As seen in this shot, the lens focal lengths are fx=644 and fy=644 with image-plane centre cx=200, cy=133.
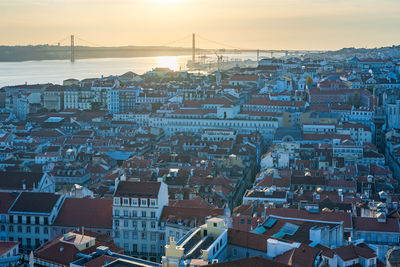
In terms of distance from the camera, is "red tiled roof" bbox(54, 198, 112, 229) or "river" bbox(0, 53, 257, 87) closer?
"red tiled roof" bbox(54, 198, 112, 229)

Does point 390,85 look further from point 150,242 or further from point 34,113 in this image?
point 150,242

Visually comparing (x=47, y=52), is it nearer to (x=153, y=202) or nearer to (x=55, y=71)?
(x=55, y=71)

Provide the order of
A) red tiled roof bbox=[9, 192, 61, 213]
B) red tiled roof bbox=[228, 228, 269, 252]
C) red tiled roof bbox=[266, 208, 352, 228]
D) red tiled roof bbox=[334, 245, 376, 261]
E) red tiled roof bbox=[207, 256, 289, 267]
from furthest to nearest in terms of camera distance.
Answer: red tiled roof bbox=[9, 192, 61, 213] < red tiled roof bbox=[266, 208, 352, 228] < red tiled roof bbox=[228, 228, 269, 252] < red tiled roof bbox=[334, 245, 376, 261] < red tiled roof bbox=[207, 256, 289, 267]

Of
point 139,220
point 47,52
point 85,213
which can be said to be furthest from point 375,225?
point 47,52

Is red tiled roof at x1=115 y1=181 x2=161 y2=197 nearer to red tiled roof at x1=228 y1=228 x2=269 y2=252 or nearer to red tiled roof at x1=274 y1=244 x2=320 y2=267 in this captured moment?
red tiled roof at x1=228 y1=228 x2=269 y2=252

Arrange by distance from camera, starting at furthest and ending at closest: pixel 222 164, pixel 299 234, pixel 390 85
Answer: pixel 390 85
pixel 222 164
pixel 299 234

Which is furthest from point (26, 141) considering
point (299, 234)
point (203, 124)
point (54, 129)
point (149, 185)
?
point (299, 234)

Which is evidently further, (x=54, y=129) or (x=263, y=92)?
(x=263, y=92)

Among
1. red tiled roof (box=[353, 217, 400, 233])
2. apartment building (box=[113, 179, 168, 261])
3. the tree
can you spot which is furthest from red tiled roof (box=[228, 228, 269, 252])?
the tree

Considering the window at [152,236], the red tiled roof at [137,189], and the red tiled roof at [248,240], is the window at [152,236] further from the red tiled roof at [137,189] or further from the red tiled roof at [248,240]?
the red tiled roof at [248,240]

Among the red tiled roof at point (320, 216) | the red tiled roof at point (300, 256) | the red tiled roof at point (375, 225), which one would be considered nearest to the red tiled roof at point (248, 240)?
the red tiled roof at point (300, 256)

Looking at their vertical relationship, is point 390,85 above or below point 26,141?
above
